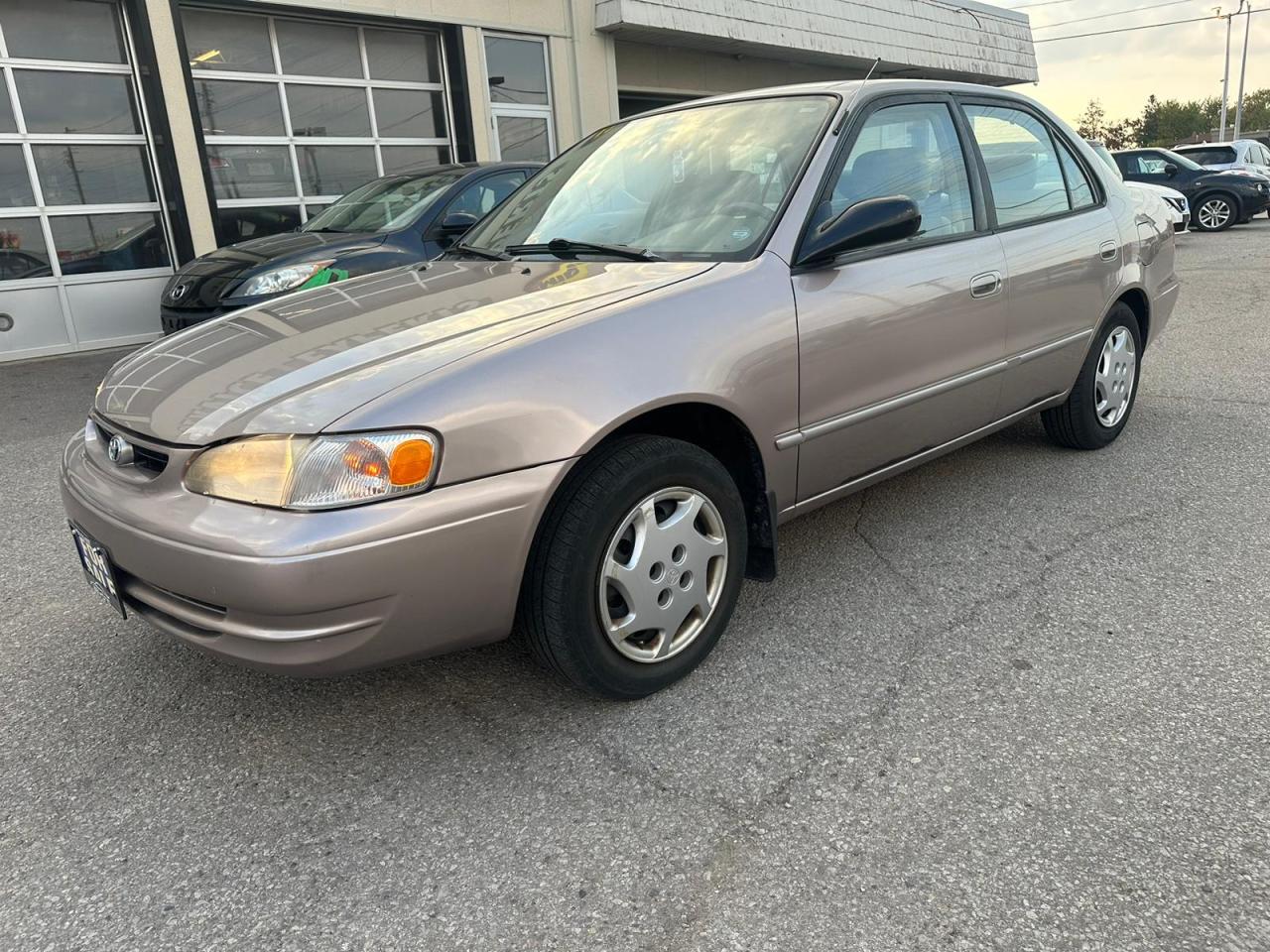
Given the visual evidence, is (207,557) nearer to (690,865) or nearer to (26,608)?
(690,865)

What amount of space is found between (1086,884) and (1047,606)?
4.08 ft

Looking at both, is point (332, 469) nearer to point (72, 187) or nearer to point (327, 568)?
point (327, 568)

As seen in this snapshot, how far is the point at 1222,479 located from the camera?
389cm

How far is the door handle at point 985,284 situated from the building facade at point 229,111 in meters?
8.16

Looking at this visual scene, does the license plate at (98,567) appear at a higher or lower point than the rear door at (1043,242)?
lower

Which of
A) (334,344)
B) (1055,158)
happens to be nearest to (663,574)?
(334,344)

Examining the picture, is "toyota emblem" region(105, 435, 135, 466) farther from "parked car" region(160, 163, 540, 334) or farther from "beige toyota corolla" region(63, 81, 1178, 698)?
"parked car" region(160, 163, 540, 334)

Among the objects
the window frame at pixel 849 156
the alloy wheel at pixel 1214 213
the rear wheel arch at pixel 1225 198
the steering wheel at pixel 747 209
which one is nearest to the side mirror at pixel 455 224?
the steering wheel at pixel 747 209

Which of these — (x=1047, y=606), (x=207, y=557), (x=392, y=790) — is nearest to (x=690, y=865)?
(x=392, y=790)

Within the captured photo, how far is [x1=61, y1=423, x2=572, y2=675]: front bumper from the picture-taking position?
1.90 meters

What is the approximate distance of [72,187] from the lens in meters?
8.62

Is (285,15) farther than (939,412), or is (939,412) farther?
(285,15)

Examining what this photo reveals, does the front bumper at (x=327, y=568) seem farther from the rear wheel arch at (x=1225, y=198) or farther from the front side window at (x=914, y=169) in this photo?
the rear wheel arch at (x=1225, y=198)

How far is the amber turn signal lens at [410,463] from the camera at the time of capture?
1950 mm
